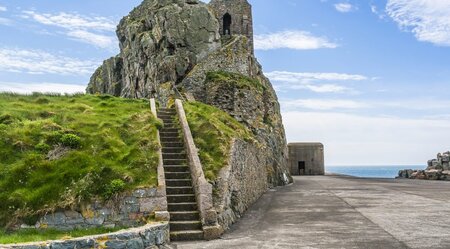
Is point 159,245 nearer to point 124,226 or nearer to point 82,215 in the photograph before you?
point 124,226

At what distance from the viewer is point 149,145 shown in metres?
15.5

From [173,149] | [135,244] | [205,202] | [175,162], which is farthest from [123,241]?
[173,149]

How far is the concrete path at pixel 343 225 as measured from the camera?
432 inches

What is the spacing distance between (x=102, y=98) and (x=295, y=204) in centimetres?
1345

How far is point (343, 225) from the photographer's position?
13.6 metres

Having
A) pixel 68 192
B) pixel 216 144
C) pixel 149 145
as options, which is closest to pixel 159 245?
pixel 68 192

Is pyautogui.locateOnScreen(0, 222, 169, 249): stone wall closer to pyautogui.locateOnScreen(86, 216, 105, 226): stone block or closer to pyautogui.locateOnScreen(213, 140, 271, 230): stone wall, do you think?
pyautogui.locateOnScreen(86, 216, 105, 226): stone block

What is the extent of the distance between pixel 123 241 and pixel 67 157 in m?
5.32

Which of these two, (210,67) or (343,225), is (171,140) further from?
(210,67)

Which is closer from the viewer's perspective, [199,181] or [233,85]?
[199,181]

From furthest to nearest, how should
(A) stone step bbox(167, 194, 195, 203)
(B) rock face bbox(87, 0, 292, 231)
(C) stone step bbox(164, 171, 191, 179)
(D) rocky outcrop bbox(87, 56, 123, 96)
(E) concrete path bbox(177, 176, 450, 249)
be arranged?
(D) rocky outcrop bbox(87, 56, 123, 96), (B) rock face bbox(87, 0, 292, 231), (C) stone step bbox(164, 171, 191, 179), (A) stone step bbox(167, 194, 195, 203), (E) concrete path bbox(177, 176, 450, 249)

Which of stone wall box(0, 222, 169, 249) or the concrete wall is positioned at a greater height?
the concrete wall

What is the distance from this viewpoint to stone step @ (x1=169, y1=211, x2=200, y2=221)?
12789mm

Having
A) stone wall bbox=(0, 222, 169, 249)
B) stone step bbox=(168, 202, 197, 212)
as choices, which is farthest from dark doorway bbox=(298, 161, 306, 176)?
stone wall bbox=(0, 222, 169, 249)
